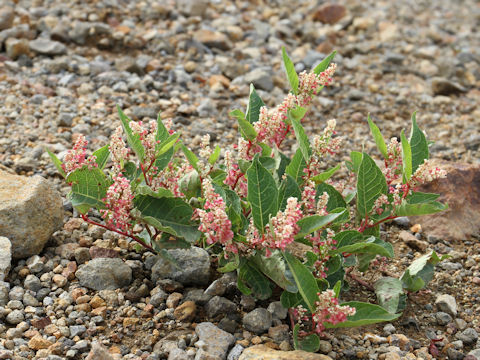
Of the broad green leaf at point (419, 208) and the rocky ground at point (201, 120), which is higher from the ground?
A: the broad green leaf at point (419, 208)

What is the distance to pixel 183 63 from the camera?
5707 millimetres

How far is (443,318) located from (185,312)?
1.36 m

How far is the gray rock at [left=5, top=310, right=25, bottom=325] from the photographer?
2689 millimetres

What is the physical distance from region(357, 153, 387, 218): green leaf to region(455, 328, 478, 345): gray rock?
814 millimetres

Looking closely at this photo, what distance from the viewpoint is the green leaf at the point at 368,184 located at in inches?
106

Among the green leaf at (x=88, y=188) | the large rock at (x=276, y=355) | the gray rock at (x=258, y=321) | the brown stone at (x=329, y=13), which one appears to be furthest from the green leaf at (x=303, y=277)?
the brown stone at (x=329, y=13)

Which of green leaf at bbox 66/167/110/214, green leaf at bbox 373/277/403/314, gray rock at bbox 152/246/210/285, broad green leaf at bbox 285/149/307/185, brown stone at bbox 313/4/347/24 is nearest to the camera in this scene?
green leaf at bbox 66/167/110/214

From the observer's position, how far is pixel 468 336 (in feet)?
9.40

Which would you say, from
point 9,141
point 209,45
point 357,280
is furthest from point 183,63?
point 357,280

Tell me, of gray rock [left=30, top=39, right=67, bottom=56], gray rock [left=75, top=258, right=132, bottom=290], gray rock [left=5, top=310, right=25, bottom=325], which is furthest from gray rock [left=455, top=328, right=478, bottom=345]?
gray rock [left=30, top=39, right=67, bottom=56]

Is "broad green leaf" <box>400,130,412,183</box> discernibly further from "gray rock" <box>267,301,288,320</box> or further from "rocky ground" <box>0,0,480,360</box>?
"gray rock" <box>267,301,288,320</box>

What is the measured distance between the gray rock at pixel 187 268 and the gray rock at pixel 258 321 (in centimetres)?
35

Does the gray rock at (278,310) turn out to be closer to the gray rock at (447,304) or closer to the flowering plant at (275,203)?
the flowering plant at (275,203)

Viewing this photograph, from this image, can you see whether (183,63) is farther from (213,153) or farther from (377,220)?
(377,220)
